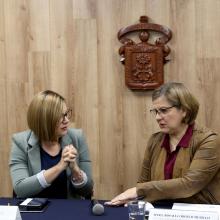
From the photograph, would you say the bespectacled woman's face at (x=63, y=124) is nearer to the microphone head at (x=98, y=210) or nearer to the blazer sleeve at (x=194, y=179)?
the blazer sleeve at (x=194, y=179)

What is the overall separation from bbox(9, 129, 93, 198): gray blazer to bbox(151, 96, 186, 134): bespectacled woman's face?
1.77 feet

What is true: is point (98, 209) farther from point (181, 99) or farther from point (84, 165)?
point (181, 99)

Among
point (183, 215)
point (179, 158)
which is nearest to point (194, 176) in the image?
point (179, 158)

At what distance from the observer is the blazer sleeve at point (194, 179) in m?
2.24

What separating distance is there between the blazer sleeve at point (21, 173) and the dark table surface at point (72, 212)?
25cm

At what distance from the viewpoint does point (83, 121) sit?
3.28 meters

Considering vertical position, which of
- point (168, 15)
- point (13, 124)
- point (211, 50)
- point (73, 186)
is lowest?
point (73, 186)

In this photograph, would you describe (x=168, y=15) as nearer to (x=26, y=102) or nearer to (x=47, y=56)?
(x=47, y=56)

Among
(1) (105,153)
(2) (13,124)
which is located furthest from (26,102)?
(1) (105,153)

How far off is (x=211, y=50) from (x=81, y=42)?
925mm

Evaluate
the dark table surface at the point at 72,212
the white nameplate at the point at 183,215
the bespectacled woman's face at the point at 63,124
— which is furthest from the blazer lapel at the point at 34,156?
the white nameplate at the point at 183,215

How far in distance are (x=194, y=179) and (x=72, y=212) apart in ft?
2.17

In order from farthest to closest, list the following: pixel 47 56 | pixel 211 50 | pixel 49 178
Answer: pixel 47 56, pixel 211 50, pixel 49 178

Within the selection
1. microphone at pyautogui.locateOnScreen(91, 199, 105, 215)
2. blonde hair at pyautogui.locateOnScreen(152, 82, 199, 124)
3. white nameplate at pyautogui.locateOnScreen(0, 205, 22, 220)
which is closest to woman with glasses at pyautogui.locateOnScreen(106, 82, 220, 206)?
blonde hair at pyautogui.locateOnScreen(152, 82, 199, 124)
